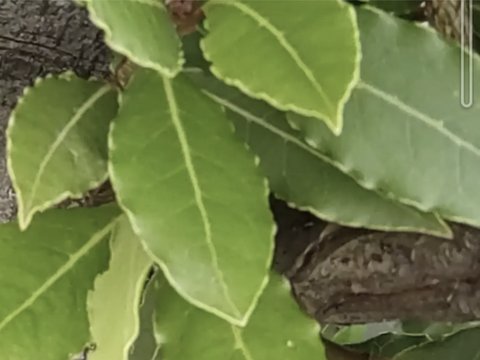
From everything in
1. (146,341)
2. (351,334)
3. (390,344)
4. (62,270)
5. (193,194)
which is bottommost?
(351,334)

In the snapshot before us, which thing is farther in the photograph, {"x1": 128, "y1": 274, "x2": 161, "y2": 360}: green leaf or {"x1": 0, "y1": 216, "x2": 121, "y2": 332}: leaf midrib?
{"x1": 128, "y1": 274, "x2": 161, "y2": 360}: green leaf

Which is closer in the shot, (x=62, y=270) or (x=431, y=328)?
(x=62, y=270)

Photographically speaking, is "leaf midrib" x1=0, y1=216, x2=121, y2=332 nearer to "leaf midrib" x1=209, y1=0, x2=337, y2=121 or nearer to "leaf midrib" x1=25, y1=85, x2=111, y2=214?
"leaf midrib" x1=25, y1=85, x2=111, y2=214

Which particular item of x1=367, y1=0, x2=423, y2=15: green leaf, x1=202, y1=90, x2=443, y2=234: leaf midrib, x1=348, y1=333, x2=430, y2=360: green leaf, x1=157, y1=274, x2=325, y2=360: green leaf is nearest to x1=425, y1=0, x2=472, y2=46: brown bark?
x1=367, y1=0, x2=423, y2=15: green leaf

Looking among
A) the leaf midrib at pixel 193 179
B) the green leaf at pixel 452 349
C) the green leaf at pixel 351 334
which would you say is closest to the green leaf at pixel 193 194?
the leaf midrib at pixel 193 179

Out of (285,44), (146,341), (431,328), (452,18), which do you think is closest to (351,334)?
(431,328)

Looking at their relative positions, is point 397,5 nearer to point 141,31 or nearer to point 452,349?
point 141,31

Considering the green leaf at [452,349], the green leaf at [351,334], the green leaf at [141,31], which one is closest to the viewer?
the green leaf at [141,31]

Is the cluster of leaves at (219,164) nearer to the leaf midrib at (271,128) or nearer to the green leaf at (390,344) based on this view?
the leaf midrib at (271,128)
